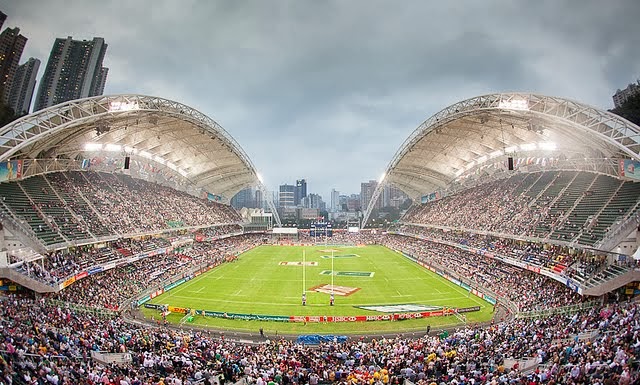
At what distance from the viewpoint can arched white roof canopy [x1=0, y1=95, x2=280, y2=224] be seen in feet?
95.5

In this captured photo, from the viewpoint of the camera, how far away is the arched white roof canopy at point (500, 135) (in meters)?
27.9

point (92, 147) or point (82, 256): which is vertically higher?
point (92, 147)

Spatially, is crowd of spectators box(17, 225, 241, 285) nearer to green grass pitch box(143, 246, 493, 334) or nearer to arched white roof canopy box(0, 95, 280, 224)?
green grass pitch box(143, 246, 493, 334)

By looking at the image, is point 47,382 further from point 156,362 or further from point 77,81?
point 77,81

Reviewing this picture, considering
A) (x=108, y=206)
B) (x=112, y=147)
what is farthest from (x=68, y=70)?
(x=108, y=206)

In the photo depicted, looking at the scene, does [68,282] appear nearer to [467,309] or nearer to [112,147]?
[112,147]

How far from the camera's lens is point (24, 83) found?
104 m

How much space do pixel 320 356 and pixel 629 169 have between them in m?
29.6

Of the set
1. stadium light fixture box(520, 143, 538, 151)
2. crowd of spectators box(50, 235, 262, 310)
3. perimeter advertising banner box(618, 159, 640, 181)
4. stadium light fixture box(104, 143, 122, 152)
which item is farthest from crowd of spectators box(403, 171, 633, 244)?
stadium light fixture box(104, 143, 122, 152)

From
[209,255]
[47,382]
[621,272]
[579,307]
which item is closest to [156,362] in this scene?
[47,382]

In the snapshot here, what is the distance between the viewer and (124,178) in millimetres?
55469

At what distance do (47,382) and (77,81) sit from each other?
13769cm

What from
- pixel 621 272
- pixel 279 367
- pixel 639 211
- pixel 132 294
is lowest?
pixel 132 294

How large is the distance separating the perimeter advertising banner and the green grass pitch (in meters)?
15.4
